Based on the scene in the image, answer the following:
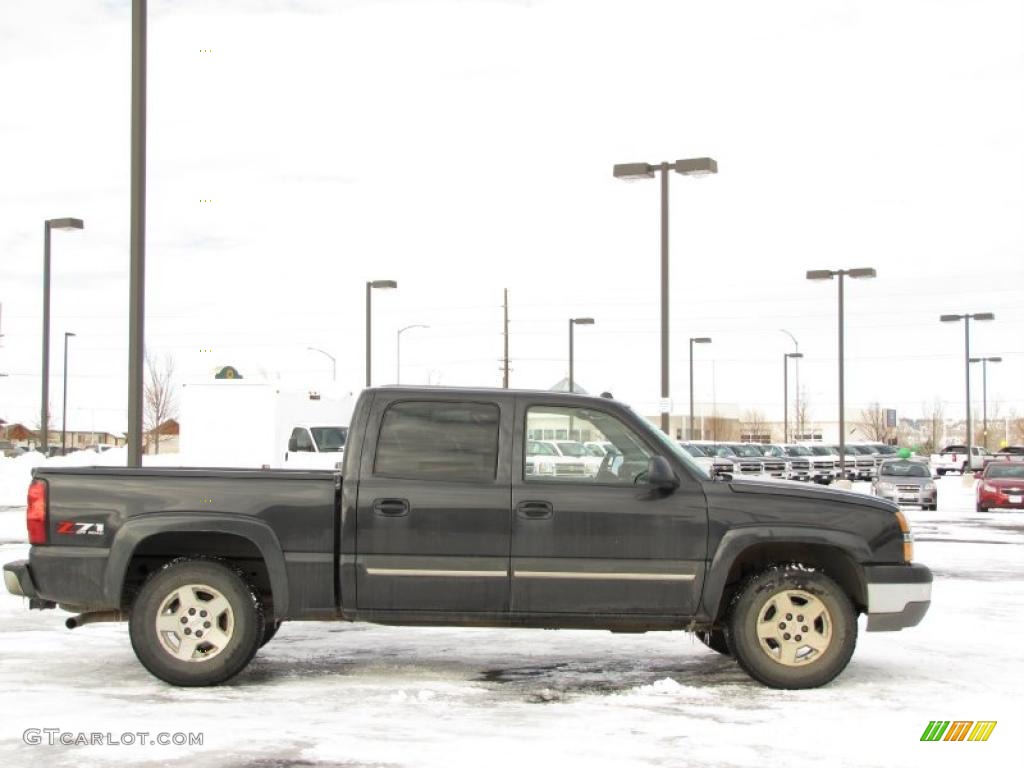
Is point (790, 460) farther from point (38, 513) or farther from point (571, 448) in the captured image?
point (38, 513)

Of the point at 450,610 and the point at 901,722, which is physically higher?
the point at 450,610

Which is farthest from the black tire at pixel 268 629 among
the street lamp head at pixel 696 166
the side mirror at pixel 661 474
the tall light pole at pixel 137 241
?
the street lamp head at pixel 696 166

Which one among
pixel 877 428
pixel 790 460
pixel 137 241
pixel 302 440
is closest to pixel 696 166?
pixel 302 440

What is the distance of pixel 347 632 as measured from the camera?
10.4 metres

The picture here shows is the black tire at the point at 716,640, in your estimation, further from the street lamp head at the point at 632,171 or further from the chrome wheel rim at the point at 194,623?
the street lamp head at the point at 632,171

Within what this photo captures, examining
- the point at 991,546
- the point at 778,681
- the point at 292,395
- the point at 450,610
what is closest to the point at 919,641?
the point at 778,681

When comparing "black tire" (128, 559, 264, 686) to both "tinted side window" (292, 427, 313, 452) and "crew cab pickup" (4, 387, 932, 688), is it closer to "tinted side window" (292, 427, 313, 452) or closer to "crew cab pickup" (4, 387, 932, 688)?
"crew cab pickup" (4, 387, 932, 688)

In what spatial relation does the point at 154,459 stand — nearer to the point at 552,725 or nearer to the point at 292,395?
the point at 292,395

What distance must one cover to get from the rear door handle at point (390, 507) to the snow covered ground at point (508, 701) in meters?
1.10

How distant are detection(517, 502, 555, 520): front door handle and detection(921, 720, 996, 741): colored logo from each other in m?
2.50

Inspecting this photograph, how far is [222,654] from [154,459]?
119 ft

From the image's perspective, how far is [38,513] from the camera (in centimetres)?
789

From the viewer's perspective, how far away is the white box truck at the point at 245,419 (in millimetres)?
29500

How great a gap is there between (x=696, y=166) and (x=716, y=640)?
1770 centimetres
